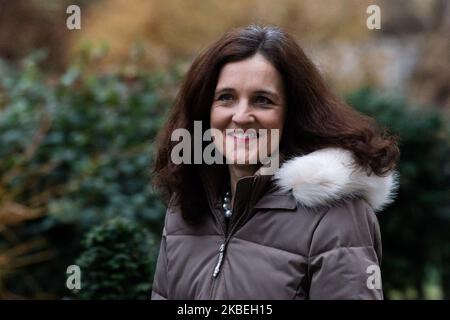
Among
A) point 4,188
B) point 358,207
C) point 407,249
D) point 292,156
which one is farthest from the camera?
point 407,249

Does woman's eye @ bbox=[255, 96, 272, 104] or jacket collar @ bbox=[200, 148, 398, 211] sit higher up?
woman's eye @ bbox=[255, 96, 272, 104]

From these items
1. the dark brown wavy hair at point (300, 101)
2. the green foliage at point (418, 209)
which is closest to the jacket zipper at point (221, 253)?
the dark brown wavy hair at point (300, 101)

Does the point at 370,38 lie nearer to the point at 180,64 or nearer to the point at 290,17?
the point at 290,17

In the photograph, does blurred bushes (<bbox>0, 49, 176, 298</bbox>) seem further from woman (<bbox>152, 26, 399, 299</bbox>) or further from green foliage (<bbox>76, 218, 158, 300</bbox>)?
woman (<bbox>152, 26, 399, 299</bbox>)

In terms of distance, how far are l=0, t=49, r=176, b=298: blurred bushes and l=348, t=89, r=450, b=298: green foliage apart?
5.60ft

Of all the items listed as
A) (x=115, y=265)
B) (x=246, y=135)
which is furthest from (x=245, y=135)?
(x=115, y=265)

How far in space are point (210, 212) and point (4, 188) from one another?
2.89 metres

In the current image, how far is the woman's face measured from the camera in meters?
2.31

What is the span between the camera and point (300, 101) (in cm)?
237

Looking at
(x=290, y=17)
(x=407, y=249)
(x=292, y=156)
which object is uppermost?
(x=290, y=17)

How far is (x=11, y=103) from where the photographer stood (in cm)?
544

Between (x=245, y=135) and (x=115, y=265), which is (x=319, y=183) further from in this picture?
(x=115, y=265)

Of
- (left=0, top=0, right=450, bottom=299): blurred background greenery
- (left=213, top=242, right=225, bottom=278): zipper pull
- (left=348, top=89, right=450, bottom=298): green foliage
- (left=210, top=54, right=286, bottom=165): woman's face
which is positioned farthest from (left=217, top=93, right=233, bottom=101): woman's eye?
(left=348, top=89, right=450, bottom=298): green foliage
